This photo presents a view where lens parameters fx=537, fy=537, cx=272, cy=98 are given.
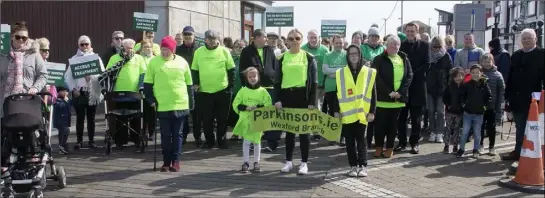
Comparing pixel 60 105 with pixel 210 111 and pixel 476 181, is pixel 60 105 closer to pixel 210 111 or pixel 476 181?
pixel 210 111

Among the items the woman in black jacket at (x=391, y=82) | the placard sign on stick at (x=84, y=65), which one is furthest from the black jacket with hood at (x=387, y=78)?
the placard sign on stick at (x=84, y=65)

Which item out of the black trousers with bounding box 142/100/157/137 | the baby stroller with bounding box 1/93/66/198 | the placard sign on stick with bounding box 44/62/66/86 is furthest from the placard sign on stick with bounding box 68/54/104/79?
the baby stroller with bounding box 1/93/66/198

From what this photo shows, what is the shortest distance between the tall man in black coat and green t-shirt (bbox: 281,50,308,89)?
7.48ft

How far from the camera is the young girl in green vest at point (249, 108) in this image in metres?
7.35

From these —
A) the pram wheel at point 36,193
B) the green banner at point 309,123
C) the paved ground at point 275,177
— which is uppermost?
the green banner at point 309,123

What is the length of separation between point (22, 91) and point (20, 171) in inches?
55.7

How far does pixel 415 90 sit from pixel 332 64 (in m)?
1.42

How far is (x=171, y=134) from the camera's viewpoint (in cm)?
735

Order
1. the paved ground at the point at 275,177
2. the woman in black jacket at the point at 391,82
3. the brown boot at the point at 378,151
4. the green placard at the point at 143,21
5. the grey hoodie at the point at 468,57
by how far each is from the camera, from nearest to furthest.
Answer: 1. the paved ground at the point at 275,177
2. the woman in black jacket at the point at 391,82
3. the brown boot at the point at 378,151
4. the grey hoodie at the point at 468,57
5. the green placard at the point at 143,21

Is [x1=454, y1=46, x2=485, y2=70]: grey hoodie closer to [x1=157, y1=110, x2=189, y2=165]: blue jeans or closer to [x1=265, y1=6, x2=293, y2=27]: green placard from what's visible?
[x1=157, y1=110, x2=189, y2=165]: blue jeans

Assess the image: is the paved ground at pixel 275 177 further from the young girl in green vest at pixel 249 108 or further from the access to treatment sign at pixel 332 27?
the access to treatment sign at pixel 332 27

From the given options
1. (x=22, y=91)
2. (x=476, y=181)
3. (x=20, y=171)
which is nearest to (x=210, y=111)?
(x=22, y=91)

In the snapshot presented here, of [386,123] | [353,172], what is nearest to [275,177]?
[353,172]

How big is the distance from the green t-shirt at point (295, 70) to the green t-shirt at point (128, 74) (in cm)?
267
